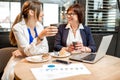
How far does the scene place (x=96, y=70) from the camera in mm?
1416

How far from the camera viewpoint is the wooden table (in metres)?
1.25

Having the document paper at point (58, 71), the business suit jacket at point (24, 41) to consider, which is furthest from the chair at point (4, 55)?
the document paper at point (58, 71)

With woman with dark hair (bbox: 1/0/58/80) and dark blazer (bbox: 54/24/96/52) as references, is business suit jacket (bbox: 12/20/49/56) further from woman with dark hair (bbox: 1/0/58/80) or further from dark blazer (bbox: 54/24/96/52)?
dark blazer (bbox: 54/24/96/52)

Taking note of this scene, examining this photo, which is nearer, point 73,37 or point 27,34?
point 27,34

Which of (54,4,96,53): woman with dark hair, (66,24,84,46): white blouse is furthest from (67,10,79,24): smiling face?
(66,24,84,46): white blouse

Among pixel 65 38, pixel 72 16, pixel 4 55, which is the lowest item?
pixel 4 55

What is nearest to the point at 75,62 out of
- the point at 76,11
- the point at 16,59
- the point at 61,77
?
the point at 61,77

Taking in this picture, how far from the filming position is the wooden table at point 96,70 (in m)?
1.25

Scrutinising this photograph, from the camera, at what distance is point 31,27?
86.4 inches

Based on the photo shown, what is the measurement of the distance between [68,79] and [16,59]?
980 mm

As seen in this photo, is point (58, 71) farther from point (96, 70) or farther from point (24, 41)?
point (24, 41)

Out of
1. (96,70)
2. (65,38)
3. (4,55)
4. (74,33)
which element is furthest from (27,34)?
(96,70)

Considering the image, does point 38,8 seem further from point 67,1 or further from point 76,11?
point 67,1

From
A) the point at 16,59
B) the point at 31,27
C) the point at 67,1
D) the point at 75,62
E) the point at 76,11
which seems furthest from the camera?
the point at 67,1
